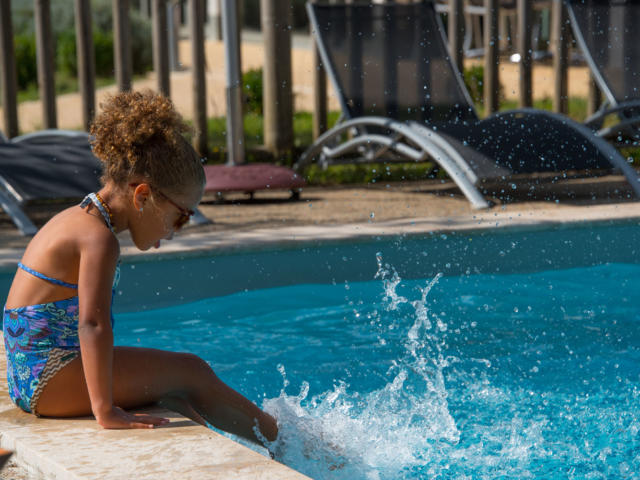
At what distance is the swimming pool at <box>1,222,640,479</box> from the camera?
2916mm

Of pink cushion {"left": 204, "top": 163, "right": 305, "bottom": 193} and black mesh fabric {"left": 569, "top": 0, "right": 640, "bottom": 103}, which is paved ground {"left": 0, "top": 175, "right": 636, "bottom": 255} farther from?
black mesh fabric {"left": 569, "top": 0, "right": 640, "bottom": 103}

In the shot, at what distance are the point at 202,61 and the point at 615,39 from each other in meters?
3.67

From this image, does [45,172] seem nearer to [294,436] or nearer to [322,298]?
[322,298]

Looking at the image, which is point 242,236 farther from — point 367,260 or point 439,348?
point 439,348

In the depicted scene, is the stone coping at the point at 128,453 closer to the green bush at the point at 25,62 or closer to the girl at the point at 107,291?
the girl at the point at 107,291

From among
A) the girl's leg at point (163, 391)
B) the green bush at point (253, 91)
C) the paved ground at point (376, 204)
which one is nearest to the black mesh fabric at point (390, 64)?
the paved ground at point (376, 204)

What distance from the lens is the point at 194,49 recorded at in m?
7.64

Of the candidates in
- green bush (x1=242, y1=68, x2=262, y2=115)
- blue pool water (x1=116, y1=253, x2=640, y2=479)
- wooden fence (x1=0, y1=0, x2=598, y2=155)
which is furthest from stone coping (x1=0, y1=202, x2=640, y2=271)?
green bush (x1=242, y1=68, x2=262, y2=115)

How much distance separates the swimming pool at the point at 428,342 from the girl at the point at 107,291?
0.45 m

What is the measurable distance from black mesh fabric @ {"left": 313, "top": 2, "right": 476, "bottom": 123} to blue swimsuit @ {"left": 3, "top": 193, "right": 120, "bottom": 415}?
563 centimetres

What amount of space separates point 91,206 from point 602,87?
21.5 ft

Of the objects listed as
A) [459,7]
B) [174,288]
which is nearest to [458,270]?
[174,288]

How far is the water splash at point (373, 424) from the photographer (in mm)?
2648

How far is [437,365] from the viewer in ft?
13.0
